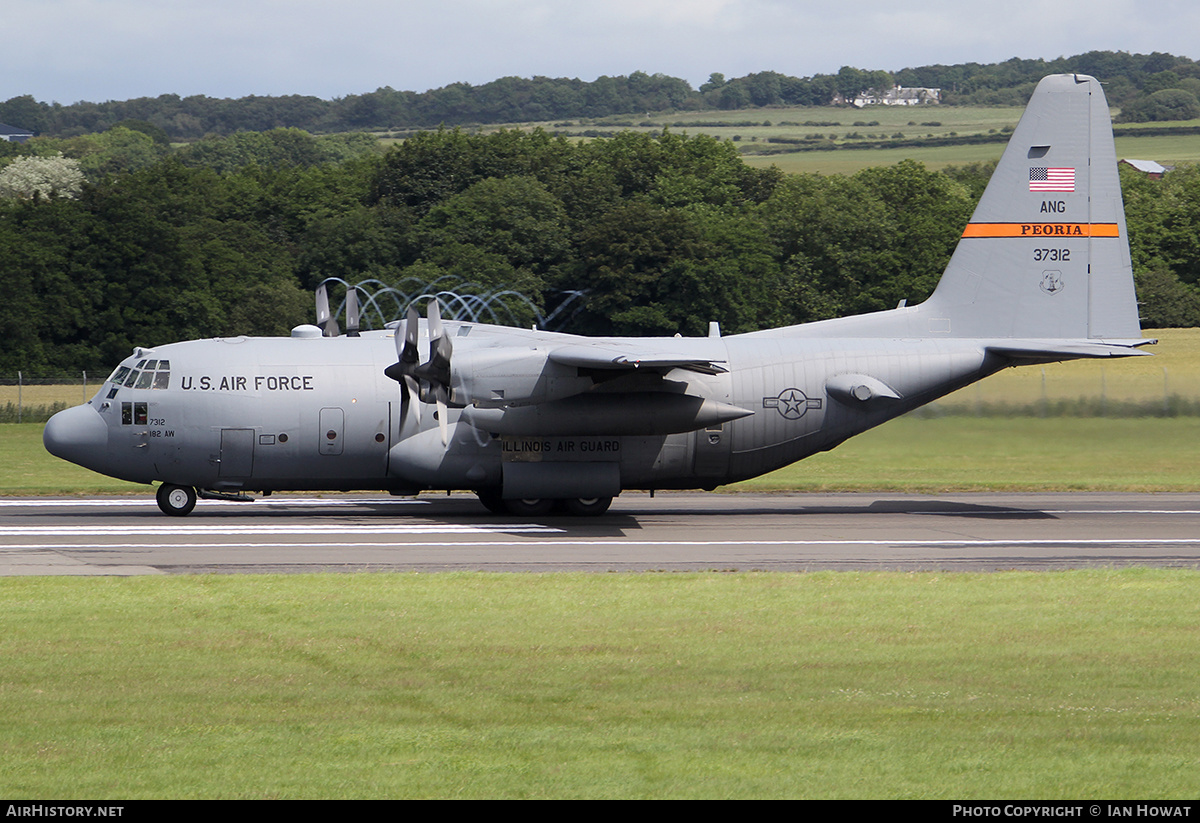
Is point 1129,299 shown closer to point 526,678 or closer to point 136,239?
point 526,678

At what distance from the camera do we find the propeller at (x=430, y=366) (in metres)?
23.7

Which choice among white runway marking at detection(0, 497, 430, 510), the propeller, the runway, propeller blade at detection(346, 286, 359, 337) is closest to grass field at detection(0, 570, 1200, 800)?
the runway

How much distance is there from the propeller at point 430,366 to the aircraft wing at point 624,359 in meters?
2.02

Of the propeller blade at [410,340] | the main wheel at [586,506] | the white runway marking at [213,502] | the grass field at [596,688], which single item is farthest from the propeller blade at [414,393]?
the grass field at [596,688]

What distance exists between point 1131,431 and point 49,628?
1098 inches

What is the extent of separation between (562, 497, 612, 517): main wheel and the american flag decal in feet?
39.1

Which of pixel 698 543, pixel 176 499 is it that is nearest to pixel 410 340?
pixel 176 499

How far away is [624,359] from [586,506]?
4759 millimetres

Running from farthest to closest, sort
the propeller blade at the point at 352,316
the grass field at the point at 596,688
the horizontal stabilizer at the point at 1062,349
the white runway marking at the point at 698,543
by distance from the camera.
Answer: the propeller blade at the point at 352,316
the horizontal stabilizer at the point at 1062,349
the white runway marking at the point at 698,543
the grass field at the point at 596,688

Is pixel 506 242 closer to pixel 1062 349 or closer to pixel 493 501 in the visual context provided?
pixel 493 501

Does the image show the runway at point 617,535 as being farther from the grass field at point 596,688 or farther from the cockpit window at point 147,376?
the cockpit window at point 147,376

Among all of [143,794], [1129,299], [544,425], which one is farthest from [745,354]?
[143,794]

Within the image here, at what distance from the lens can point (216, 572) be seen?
1895cm

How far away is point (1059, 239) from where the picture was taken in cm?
2823
